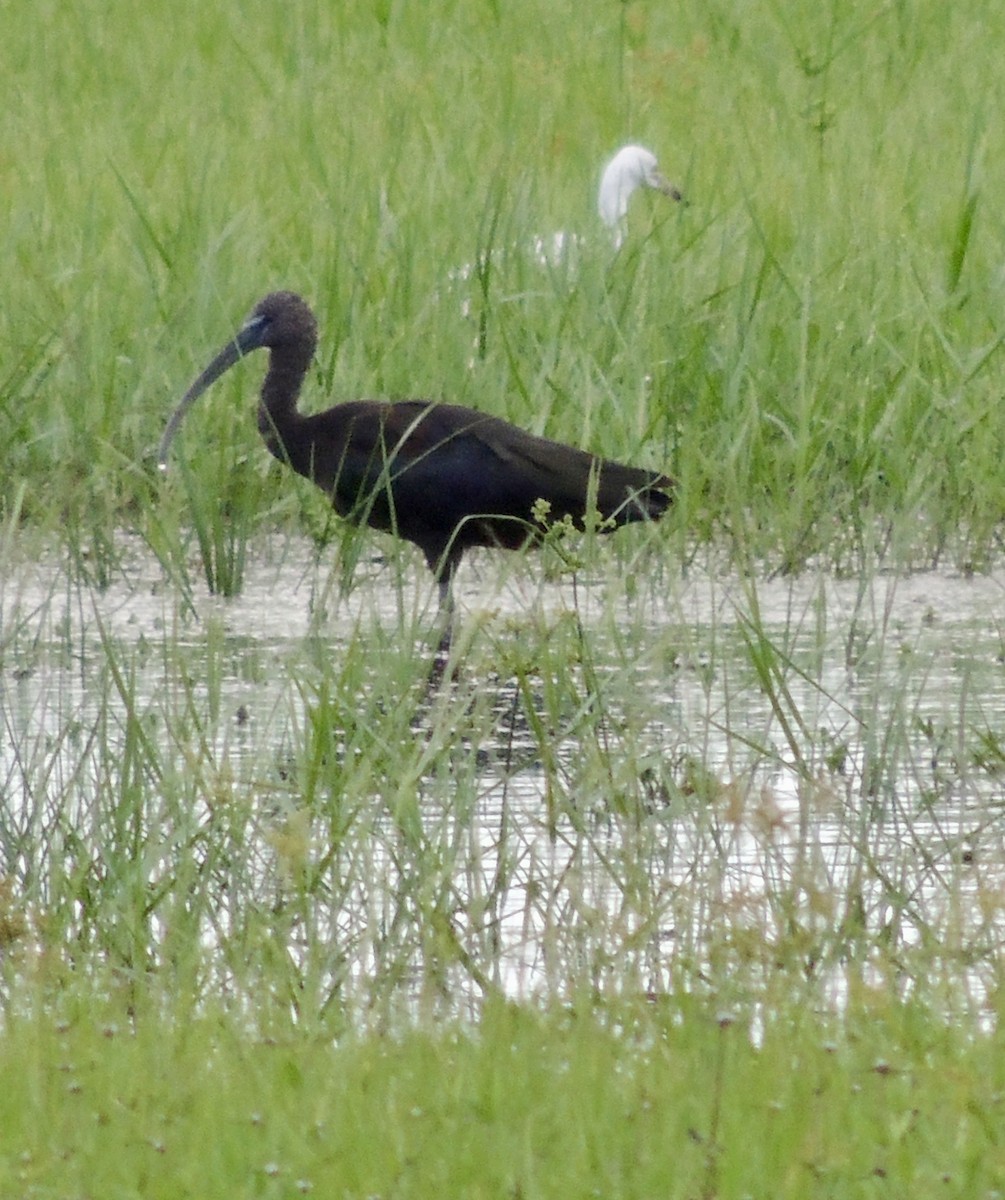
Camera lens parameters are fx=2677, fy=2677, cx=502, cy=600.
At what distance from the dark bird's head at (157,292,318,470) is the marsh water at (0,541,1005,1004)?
1209mm

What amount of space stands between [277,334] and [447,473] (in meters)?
0.72

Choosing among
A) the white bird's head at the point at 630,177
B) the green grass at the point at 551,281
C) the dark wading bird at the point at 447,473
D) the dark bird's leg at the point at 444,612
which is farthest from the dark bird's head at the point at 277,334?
the white bird's head at the point at 630,177

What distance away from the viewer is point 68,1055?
276cm

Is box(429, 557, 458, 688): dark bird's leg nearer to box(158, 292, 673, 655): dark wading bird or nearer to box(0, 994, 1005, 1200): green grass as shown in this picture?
box(158, 292, 673, 655): dark wading bird

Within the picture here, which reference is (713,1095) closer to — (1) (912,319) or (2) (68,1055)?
(2) (68,1055)

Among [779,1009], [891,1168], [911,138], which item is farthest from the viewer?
[911,138]

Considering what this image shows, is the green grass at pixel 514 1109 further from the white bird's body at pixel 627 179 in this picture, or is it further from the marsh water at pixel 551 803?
the white bird's body at pixel 627 179

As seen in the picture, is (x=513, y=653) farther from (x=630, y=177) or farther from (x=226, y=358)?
(x=630, y=177)

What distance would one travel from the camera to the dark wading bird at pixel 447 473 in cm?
588

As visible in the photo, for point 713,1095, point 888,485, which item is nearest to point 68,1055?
point 713,1095

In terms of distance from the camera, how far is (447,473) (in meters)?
5.96

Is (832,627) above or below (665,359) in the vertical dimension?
below

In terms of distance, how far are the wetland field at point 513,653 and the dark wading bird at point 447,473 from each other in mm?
127

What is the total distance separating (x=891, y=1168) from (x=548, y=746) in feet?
4.73
